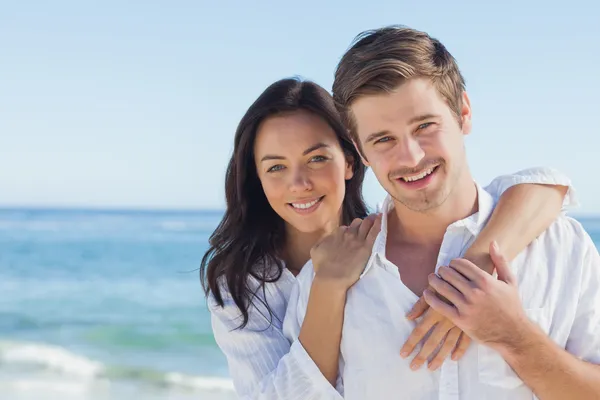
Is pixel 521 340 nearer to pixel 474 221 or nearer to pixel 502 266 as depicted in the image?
pixel 502 266

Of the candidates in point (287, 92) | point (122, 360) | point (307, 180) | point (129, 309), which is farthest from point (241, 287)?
point (129, 309)

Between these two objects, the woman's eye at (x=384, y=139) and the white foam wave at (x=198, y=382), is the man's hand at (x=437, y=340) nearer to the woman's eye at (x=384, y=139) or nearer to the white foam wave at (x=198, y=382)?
the woman's eye at (x=384, y=139)

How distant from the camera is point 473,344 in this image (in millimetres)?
2057

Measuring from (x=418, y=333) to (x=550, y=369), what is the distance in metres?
0.35

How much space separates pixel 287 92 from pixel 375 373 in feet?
4.08

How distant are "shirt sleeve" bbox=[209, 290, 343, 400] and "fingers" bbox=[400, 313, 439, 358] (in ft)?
0.94

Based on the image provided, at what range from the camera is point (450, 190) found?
2168 mm

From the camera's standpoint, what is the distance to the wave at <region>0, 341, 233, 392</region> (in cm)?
802

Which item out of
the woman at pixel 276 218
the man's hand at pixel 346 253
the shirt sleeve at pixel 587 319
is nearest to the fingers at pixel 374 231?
the man's hand at pixel 346 253

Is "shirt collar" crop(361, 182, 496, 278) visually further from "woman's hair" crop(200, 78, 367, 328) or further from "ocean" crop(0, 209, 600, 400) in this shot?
"ocean" crop(0, 209, 600, 400)

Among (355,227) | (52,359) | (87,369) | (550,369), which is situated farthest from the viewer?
(52,359)

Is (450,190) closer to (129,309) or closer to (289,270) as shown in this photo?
(289,270)

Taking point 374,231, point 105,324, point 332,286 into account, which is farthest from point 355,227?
point 105,324

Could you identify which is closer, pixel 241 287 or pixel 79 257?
pixel 241 287
